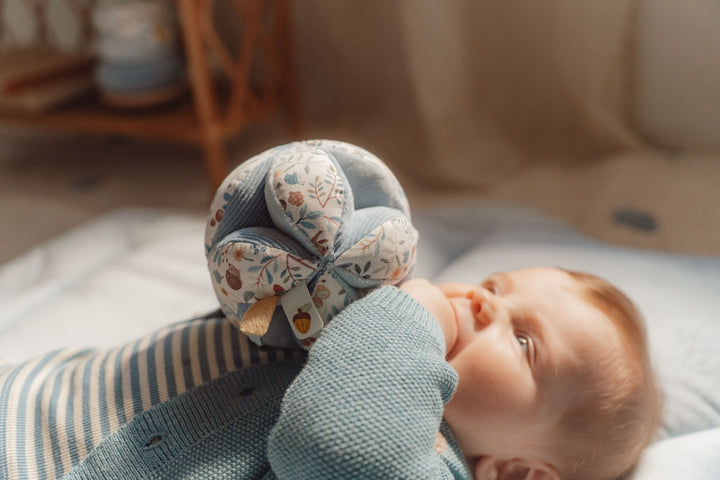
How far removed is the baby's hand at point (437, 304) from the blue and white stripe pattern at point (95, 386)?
135 mm

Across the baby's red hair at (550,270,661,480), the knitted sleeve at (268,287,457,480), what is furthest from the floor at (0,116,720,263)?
the knitted sleeve at (268,287,457,480)

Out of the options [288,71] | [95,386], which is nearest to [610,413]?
[95,386]

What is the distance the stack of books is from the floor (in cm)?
24

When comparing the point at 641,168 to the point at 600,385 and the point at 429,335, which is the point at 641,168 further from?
the point at 429,335

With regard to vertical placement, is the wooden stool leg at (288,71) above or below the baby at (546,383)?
above

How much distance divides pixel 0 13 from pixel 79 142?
43 cm

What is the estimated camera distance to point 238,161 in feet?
5.41

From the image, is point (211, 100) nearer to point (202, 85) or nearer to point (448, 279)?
point (202, 85)

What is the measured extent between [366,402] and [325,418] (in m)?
0.03

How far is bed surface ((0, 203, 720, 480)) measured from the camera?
0.69 metres

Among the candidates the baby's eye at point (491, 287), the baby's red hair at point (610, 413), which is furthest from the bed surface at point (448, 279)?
the baby's eye at point (491, 287)

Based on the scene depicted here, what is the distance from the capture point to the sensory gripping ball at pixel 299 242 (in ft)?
1.62

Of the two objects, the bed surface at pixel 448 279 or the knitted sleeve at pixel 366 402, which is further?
the bed surface at pixel 448 279

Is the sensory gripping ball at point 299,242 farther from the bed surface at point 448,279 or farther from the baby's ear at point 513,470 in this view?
the bed surface at point 448,279
